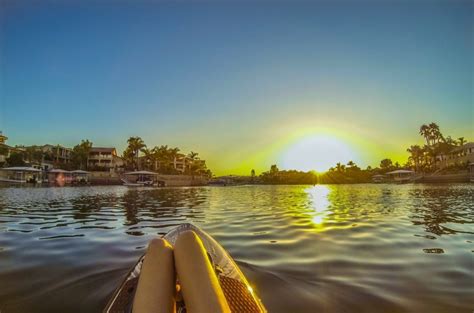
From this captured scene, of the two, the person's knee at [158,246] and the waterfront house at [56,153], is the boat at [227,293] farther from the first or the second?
the waterfront house at [56,153]

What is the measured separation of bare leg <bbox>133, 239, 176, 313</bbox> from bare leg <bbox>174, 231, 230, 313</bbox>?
79 mm

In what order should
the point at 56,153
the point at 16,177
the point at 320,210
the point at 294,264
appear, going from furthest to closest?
the point at 56,153
the point at 16,177
the point at 320,210
the point at 294,264

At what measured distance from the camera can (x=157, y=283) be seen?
1970mm

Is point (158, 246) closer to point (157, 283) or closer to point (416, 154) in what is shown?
point (157, 283)

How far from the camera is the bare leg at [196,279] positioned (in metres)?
1.80

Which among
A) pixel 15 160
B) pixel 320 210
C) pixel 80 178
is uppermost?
pixel 15 160

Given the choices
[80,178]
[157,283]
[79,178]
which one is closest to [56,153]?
Answer: [79,178]

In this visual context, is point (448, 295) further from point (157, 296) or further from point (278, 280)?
point (157, 296)

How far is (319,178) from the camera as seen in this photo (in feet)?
376

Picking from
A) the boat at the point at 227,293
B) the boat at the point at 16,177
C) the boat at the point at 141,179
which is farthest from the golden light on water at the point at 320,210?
the boat at the point at 16,177

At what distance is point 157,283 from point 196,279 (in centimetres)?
29

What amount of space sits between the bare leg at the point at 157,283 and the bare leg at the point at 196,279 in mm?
79

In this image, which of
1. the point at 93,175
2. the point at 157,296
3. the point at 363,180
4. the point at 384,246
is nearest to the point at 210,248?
the point at 157,296

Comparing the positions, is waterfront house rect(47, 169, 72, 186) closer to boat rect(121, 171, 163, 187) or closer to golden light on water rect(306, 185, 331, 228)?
boat rect(121, 171, 163, 187)
